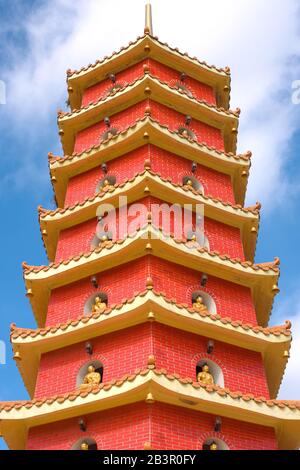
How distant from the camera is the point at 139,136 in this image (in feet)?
56.2

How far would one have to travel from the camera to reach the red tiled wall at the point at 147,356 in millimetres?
12867

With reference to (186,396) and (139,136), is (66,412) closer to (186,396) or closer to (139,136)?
(186,396)

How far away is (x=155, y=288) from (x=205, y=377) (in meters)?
2.09

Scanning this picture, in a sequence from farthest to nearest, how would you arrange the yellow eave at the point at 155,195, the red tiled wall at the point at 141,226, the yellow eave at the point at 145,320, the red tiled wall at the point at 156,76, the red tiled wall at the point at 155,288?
the red tiled wall at the point at 156,76 < the yellow eave at the point at 155,195 < the red tiled wall at the point at 141,226 < the red tiled wall at the point at 155,288 < the yellow eave at the point at 145,320

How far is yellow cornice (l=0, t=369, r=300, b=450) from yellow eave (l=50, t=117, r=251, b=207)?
7218 millimetres

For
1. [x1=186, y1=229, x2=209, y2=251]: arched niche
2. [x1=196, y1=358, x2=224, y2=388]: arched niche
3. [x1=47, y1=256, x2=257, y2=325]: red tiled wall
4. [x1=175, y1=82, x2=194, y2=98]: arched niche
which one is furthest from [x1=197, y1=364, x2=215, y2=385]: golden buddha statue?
[x1=175, y1=82, x2=194, y2=98]: arched niche

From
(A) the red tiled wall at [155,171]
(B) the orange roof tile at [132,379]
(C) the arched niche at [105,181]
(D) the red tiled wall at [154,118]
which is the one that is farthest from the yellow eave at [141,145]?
(B) the orange roof tile at [132,379]

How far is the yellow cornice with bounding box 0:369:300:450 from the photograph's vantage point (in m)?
11.7

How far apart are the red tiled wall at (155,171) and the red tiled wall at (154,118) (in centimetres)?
114

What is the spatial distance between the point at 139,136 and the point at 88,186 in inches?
77.8

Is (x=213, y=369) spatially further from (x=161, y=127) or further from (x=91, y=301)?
(x=161, y=127)

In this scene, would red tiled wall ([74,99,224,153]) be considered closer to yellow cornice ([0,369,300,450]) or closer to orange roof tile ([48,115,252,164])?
orange roof tile ([48,115,252,164])

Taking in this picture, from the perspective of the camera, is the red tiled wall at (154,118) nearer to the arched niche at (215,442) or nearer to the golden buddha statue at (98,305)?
the golden buddha statue at (98,305)
